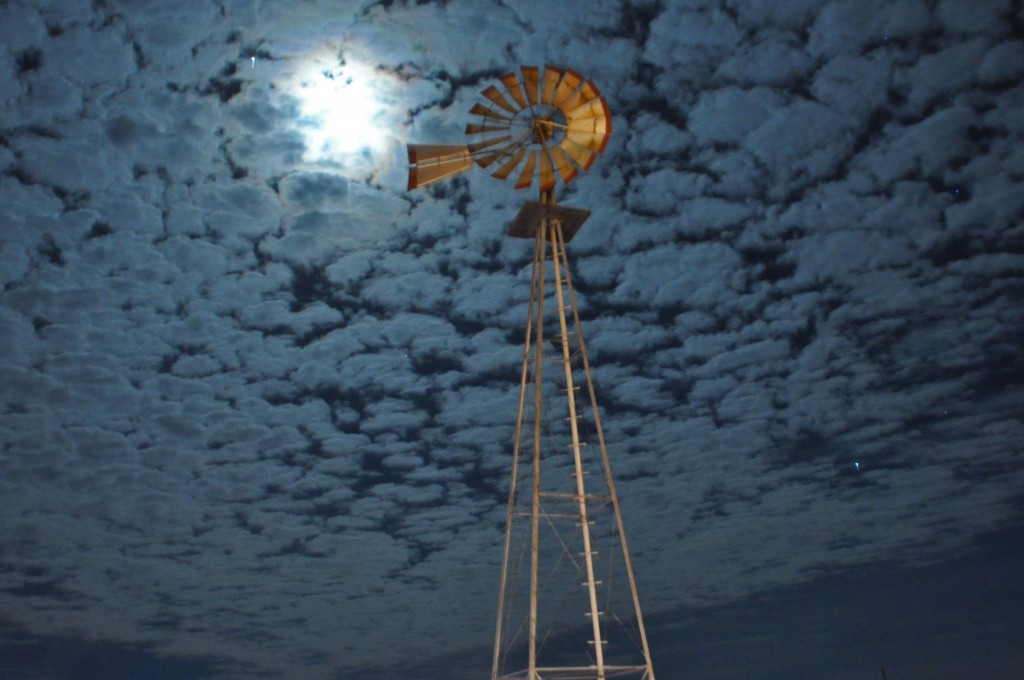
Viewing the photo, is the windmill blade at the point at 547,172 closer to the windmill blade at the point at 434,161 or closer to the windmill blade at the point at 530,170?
the windmill blade at the point at 530,170

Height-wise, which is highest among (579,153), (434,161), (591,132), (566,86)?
(566,86)

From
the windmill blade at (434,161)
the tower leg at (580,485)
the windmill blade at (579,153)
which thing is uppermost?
the windmill blade at (579,153)

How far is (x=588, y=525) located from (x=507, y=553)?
194cm

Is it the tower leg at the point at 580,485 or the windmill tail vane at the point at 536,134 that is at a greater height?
the windmill tail vane at the point at 536,134

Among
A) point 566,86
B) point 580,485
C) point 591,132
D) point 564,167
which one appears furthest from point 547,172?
point 580,485

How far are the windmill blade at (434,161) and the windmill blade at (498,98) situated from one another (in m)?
1.38

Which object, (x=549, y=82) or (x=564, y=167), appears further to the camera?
(x=564, y=167)

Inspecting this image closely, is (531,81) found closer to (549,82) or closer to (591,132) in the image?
(549,82)

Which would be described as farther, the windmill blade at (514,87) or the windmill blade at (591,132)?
the windmill blade at (591,132)

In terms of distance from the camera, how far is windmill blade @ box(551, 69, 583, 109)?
17984 millimetres

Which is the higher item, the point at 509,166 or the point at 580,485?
the point at 509,166

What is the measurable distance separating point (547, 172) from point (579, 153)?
94 centimetres

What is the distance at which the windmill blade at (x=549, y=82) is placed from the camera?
17797mm

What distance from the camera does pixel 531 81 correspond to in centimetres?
1772
